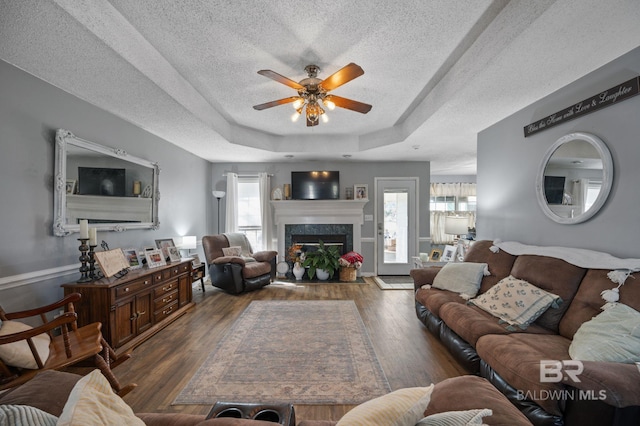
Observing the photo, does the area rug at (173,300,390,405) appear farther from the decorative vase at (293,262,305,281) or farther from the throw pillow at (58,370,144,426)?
the decorative vase at (293,262,305,281)

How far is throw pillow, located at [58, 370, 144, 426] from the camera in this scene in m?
0.70

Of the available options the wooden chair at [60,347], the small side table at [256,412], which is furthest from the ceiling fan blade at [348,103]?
the wooden chair at [60,347]

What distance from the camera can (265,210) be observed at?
571cm

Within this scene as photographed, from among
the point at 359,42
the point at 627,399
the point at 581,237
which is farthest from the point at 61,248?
the point at 581,237

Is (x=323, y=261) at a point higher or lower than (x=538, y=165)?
lower

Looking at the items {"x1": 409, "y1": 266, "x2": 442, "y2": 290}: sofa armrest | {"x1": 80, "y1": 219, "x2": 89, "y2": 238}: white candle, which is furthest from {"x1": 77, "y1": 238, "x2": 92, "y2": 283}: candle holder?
{"x1": 409, "y1": 266, "x2": 442, "y2": 290}: sofa armrest

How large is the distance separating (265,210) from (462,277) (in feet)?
12.8

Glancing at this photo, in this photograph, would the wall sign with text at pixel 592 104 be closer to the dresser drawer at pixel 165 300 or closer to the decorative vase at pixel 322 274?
the decorative vase at pixel 322 274

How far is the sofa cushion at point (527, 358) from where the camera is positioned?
1423mm

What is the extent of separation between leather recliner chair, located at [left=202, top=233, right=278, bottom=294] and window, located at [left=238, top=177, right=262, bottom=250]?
0.64m

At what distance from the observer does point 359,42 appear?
226cm

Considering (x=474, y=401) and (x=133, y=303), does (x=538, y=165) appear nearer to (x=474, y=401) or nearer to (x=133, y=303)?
(x=474, y=401)

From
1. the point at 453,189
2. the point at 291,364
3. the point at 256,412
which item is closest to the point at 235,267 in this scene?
the point at 291,364

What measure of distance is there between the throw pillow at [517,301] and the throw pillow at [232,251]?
12.4 ft
